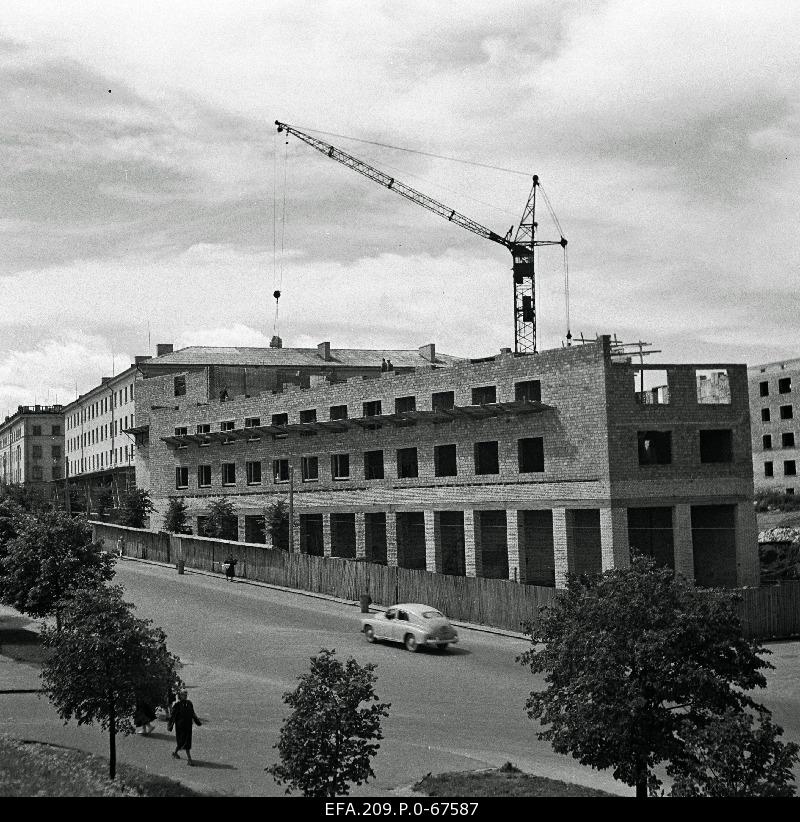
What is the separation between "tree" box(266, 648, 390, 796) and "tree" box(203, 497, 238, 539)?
186 ft

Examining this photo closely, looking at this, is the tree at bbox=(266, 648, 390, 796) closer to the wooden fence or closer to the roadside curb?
the wooden fence

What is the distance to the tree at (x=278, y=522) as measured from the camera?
66438mm

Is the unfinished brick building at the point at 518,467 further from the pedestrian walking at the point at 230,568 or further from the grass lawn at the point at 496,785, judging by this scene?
the grass lawn at the point at 496,785

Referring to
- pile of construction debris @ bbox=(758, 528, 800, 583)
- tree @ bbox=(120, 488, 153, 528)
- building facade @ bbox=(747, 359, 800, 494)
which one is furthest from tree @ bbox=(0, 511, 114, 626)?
building facade @ bbox=(747, 359, 800, 494)

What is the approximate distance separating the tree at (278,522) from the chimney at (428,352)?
1443 inches

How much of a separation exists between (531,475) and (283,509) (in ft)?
70.3

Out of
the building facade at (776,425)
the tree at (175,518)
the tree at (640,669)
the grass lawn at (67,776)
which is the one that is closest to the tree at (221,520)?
the tree at (175,518)

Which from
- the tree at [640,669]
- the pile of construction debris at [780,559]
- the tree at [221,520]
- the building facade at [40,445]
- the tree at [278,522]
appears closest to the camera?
the tree at [640,669]

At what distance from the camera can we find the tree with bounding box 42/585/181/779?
1869cm

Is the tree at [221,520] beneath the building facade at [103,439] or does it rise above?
beneath

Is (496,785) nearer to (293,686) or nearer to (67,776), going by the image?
(67,776)

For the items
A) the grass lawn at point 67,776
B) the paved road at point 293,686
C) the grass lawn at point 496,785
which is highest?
the grass lawn at point 67,776

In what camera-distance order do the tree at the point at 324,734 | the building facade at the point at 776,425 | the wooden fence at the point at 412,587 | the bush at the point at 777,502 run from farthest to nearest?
1. the building facade at the point at 776,425
2. the bush at the point at 777,502
3. the wooden fence at the point at 412,587
4. the tree at the point at 324,734
